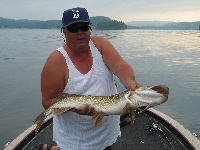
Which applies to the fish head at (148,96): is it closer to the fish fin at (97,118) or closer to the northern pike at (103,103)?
the northern pike at (103,103)

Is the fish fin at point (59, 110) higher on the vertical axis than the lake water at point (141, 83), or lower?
higher

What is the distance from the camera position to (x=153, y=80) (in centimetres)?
2953

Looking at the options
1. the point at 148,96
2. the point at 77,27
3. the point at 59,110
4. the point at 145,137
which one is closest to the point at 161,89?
the point at 148,96

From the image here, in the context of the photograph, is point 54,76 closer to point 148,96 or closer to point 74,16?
point 74,16

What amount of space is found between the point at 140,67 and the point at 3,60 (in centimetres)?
2340

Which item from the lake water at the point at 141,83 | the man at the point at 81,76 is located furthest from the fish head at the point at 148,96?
the lake water at the point at 141,83

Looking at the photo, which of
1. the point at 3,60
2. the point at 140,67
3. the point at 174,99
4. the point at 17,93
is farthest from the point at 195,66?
the point at 3,60

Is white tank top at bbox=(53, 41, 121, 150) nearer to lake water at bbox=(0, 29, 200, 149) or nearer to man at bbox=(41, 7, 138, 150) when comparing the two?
man at bbox=(41, 7, 138, 150)

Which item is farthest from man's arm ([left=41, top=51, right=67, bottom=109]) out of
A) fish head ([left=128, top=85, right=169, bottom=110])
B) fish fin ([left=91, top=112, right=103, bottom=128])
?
fish head ([left=128, top=85, right=169, bottom=110])

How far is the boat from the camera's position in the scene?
306 inches

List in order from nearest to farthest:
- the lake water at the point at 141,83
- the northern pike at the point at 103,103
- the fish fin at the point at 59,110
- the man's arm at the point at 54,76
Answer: the northern pike at the point at 103,103 < the man's arm at the point at 54,76 < the fish fin at the point at 59,110 < the lake water at the point at 141,83

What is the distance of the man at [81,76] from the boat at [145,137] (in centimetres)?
381

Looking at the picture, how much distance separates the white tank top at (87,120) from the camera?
3.96m

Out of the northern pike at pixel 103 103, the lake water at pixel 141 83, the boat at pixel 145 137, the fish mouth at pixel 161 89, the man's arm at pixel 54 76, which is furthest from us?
the lake water at pixel 141 83
